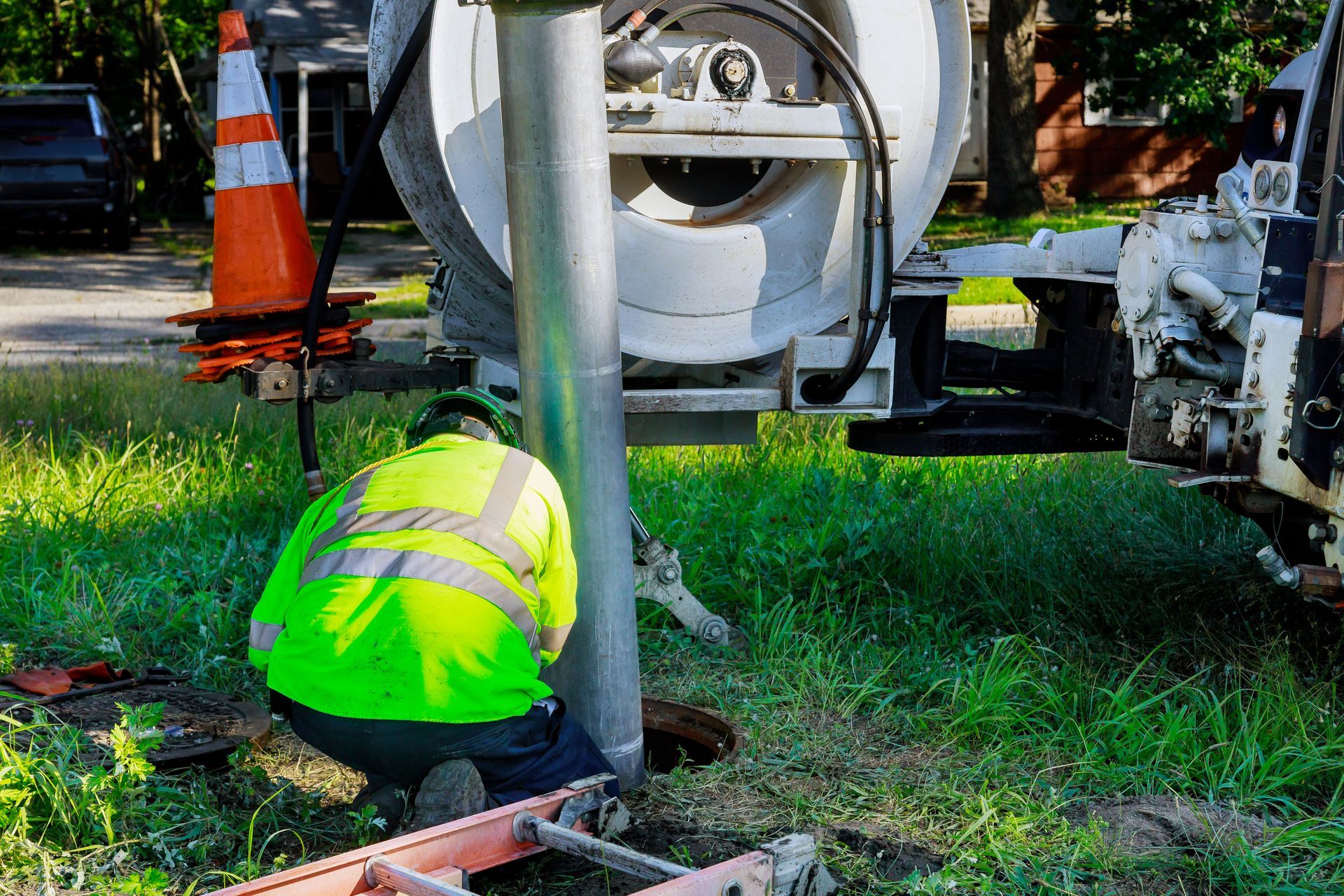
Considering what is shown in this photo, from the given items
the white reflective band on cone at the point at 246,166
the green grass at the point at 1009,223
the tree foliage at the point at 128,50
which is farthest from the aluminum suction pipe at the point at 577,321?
the tree foliage at the point at 128,50

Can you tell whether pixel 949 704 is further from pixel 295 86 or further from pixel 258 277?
pixel 295 86

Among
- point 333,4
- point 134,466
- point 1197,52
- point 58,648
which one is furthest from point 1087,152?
point 58,648

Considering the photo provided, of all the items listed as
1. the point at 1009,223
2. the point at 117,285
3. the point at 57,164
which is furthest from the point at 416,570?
the point at 57,164

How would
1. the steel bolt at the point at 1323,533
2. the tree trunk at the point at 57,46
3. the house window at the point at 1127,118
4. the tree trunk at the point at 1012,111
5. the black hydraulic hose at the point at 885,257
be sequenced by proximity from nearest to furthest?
1. the steel bolt at the point at 1323,533
2. the black hydraulic hose at the point at 885,257
3. the tree trunk at the point at 1012,111
4. the house window at the point at 1127,118
5. the tree trunk at the point at 57,46

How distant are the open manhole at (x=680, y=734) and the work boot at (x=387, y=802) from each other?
0.90 meters

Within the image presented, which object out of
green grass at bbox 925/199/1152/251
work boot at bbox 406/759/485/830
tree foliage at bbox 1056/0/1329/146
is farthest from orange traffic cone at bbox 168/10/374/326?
tree foliage at bbox 1056/0/1329/146

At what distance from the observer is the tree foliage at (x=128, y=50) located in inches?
905

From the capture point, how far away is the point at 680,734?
3873 millimetres

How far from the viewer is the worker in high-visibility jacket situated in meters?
2.77

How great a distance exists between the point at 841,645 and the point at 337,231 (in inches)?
76.1

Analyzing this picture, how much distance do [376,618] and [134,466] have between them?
11.1 feet

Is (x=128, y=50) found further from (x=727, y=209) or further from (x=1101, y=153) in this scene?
(x=727, y=209)

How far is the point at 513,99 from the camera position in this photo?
117 inches

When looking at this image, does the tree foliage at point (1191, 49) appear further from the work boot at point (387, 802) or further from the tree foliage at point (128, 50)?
the work boot at point (387, 802)
